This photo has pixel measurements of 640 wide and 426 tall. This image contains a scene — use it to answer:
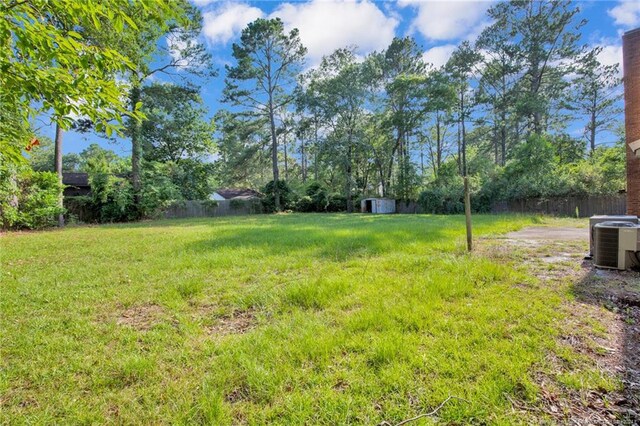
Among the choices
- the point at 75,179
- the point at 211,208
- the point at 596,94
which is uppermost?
the point at 596,94

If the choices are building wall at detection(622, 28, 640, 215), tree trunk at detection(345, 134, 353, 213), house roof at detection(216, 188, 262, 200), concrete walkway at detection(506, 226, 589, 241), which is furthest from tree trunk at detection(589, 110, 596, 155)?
house roof at detection(216, 188, 262, 200)

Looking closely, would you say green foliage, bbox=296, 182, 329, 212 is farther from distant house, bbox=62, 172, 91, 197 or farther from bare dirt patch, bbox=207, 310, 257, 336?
bare dirt patch, bbox=207, 310, 257, 336

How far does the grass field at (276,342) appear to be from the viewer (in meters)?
1.42

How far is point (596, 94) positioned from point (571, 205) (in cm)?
1175

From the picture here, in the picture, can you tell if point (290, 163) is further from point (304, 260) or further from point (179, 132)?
point (304, 260)

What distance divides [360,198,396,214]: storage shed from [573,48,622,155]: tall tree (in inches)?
539

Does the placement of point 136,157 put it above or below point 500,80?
below

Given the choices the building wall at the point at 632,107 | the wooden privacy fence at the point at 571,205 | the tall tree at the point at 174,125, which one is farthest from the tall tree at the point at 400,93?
the building wall at the point at 632,107

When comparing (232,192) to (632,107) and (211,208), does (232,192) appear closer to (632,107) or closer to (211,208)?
(211,208)

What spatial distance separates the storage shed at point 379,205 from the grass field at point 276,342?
18.2 metres

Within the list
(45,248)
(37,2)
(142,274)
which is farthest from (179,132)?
(37,2)

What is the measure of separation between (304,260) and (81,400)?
2889mm

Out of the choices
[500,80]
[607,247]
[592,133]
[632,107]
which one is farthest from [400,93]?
[607,247]

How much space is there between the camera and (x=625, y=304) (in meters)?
2.37
